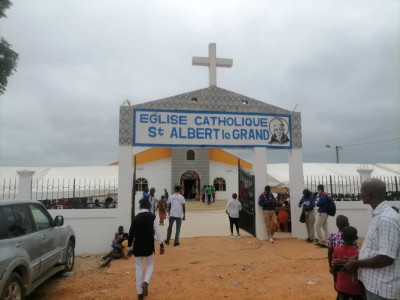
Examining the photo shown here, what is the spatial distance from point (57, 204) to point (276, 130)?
24.0ft

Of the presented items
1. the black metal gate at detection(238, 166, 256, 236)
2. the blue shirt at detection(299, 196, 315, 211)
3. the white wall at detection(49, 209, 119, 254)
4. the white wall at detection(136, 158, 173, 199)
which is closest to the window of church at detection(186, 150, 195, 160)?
the white wall at detection(136, 158, 173, 199)

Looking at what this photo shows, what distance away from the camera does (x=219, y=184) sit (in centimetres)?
3045

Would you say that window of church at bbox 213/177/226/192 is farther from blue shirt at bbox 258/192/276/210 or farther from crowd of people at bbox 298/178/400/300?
crowd of people at bbox 298/178/400/300

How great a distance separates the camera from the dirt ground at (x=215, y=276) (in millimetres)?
5613

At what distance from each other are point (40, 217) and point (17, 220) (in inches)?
39.6

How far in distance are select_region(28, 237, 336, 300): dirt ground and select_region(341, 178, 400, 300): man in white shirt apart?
2.99 meters

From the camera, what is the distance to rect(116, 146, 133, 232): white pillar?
9563 mm

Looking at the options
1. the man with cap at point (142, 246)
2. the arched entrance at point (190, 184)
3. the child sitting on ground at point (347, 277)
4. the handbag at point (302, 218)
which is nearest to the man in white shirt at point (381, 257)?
the child sitting on ground at point (347, 277)

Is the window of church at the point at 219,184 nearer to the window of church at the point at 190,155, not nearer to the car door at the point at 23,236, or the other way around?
the window of church at the point at 190,155

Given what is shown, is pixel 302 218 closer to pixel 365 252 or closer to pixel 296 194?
pixel 296 194

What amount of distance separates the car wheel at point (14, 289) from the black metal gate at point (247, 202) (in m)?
7.51

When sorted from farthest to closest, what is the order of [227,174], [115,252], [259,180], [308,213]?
[227,174]
[259,180]
[308,213]
[115,252]

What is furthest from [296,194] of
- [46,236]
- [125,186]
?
[46,236]

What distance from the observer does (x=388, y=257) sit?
250 cm
